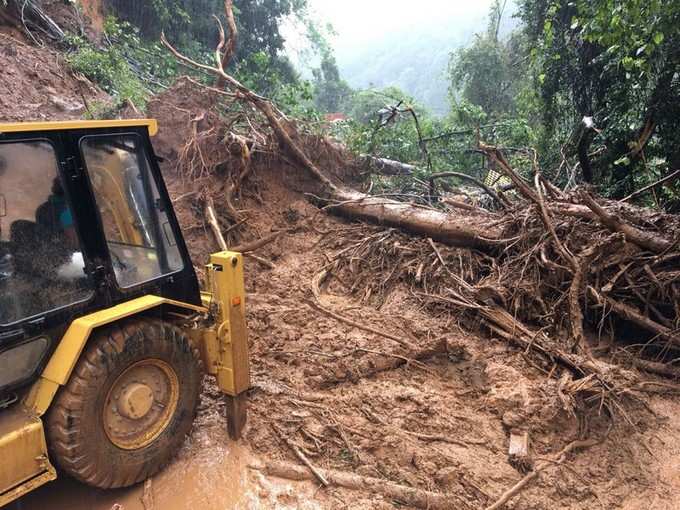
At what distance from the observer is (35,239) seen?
7.37 ft

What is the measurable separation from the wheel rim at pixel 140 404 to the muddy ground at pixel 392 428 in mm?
332

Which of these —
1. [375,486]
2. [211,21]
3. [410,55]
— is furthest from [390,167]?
[410,55]

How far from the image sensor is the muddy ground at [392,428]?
2.75 m

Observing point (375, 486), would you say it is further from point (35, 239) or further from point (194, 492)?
point (35, 239)

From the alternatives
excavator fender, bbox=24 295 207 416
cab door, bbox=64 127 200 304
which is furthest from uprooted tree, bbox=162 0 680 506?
excavator fender, bbox=24 295 207 416

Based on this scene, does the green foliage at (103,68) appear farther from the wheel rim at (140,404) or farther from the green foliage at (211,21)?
the wheel rim at (140,404)

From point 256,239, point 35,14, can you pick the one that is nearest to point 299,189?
point 256,239

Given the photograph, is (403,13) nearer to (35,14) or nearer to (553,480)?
(35,14)

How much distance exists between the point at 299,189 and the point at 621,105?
481 cm

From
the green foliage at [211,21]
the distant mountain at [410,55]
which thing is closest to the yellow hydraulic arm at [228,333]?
the green foliage at [211,21]

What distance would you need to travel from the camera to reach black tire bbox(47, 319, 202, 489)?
228cm

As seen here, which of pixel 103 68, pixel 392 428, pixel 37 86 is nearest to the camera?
pixel 392 428

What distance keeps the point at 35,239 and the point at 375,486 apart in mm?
2260

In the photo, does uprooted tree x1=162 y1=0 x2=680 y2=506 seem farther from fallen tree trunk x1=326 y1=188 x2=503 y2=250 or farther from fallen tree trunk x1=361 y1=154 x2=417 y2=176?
fallen tree trunk x1=361 y1=154 x2=417 y2=176
